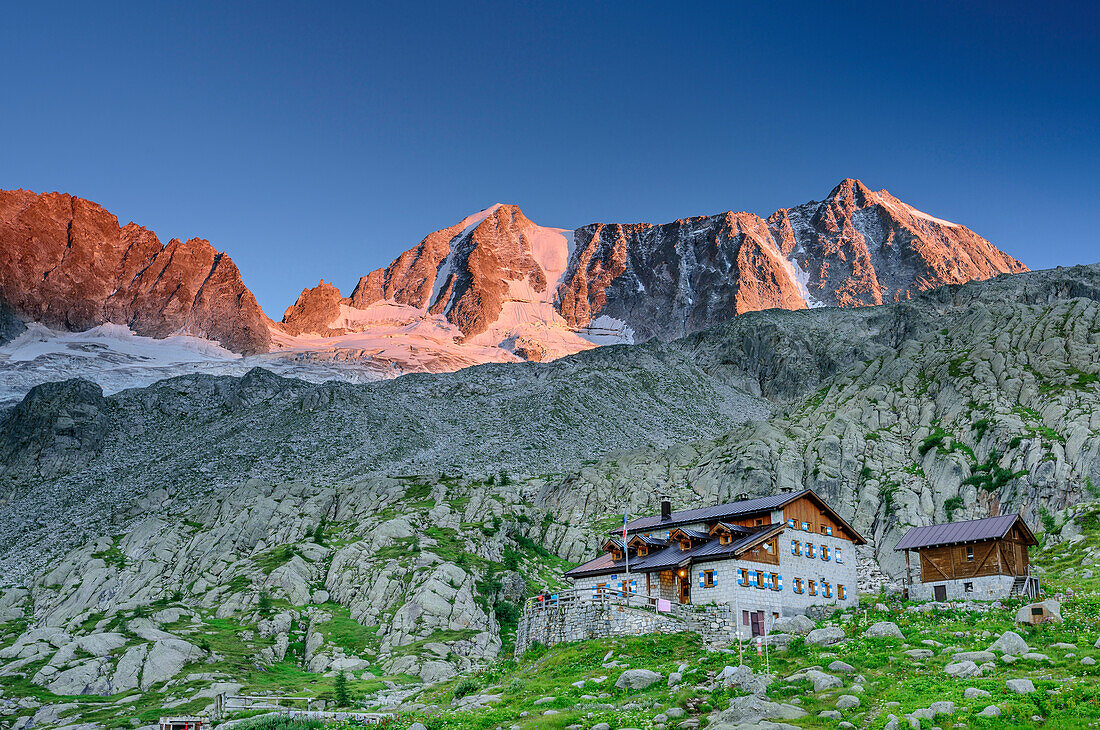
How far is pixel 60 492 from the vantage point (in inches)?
6973

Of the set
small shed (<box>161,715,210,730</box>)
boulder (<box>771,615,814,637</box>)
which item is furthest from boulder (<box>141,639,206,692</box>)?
boulder (<box>771,615,814,637</box>)

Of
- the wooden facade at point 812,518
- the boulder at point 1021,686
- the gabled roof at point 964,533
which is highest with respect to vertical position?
the wooden facade at point 812,518

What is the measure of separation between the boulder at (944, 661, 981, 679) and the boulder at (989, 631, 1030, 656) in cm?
238

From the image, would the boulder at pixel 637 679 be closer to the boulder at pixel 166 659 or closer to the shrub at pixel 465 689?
the shrub at pixel 465 689

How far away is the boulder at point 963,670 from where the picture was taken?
134ft

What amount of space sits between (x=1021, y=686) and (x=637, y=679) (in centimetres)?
1906

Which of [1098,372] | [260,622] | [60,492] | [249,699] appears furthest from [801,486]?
[60,492]

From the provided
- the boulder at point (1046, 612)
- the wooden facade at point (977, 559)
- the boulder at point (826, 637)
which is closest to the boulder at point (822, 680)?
the boulder at point (826, 637)

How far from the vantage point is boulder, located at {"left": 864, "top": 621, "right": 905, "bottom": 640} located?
5131cm

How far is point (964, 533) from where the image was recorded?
7144 centimetres

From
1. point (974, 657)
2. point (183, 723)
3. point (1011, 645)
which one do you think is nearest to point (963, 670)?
point (974, 657)

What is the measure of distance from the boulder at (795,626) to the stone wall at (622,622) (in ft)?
10.1

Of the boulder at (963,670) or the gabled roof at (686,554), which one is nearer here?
the boulder at (963,670)

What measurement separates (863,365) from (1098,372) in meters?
45.6
